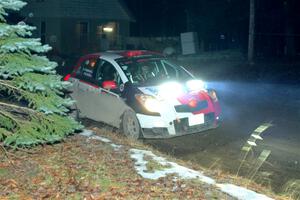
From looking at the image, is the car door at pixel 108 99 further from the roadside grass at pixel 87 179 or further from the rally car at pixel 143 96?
the roadside grass at pixel 87 179

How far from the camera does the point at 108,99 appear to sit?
356 inches

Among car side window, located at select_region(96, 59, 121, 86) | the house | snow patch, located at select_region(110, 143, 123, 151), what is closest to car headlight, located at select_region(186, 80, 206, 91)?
car side window, located at select_region(96, 59, 121, 86)

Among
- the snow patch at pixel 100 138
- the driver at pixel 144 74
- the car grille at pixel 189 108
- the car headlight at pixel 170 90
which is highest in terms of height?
the driver at pixel 144 74

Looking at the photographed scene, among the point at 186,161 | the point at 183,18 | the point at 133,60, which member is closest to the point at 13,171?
the point at 186,161

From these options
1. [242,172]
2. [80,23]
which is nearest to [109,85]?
[242,172]

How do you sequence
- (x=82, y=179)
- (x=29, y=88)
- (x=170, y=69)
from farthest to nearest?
(x=170, y=69) → (x=29, y=88) → (x=82, y=179)

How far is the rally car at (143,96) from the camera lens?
816 centimetres

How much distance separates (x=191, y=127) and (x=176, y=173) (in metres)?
2.46

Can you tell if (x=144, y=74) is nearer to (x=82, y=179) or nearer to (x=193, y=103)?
(x=193, y=103)

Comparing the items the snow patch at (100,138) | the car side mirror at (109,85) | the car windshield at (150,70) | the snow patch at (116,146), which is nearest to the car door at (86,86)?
the car side mirror at (109,85)

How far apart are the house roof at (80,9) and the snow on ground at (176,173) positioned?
2849 centimetres

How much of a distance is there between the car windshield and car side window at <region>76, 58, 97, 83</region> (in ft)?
2.62

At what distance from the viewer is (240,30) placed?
1242 inches

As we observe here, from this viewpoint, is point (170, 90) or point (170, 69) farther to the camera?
point (170, 69)
